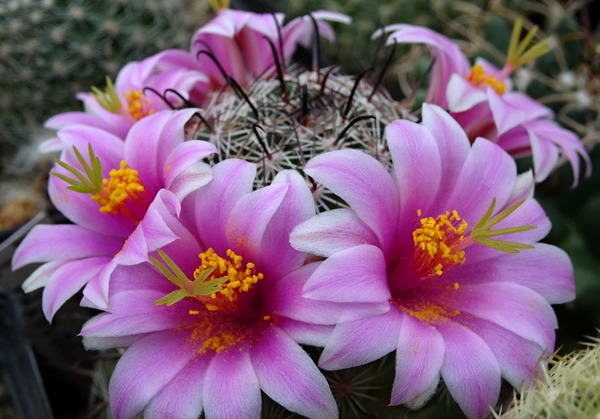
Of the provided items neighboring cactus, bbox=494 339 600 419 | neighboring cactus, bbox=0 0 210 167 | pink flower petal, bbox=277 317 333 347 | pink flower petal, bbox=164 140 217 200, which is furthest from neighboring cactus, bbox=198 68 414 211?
neighboring cactus, bbox=0 0 210 167

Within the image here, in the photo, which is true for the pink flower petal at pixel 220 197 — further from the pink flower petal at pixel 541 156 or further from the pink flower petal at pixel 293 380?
the pink flower petal at pixel 541 156

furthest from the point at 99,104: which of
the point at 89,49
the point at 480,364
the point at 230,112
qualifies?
the point at 480,364

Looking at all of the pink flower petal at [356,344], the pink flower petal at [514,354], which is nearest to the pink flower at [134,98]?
the pink flower petal at [356,344]

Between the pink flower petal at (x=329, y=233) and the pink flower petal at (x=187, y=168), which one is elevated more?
the pink flower petal at (x=187, y=168)

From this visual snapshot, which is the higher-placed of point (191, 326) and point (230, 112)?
point (230, 112)

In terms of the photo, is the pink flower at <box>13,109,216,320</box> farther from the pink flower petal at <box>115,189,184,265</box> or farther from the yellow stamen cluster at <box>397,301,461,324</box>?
the yellow stamen cluster at <box>397,301,461,324</box>

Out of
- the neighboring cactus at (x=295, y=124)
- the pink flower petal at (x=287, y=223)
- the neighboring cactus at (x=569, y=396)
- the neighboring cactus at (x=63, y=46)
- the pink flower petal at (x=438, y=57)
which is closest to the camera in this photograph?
the neighboring cactus at (x=569, y=396)

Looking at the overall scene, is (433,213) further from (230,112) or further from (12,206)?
(12,206)
